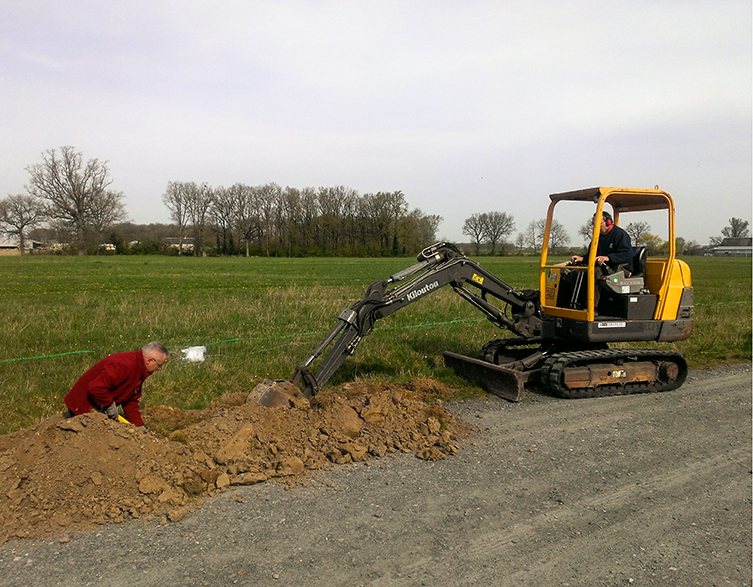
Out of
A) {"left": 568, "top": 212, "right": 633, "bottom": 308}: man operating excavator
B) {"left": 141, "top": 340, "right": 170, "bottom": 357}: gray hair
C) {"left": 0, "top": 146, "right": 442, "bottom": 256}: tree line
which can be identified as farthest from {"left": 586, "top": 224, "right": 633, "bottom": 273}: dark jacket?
{"left": 0, "top": 146, "right": 442, "bottom": 256}: tree line

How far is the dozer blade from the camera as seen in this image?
764 cm

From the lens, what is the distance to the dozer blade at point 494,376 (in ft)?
25.1

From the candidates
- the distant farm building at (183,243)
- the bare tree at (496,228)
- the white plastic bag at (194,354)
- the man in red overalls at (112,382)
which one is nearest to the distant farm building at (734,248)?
the bare tree at (496,228)

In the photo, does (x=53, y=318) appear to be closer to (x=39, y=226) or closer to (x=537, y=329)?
(x=537, y=329)

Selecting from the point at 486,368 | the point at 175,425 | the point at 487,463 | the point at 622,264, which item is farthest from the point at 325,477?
the point at 622,264

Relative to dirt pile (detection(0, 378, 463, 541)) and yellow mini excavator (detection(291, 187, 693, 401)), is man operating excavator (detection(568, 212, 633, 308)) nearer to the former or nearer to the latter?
yellow mini excavator (detection(291, 187, 693, 401))

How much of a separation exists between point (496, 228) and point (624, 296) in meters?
90.1

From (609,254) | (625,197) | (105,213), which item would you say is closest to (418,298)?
(609,254)

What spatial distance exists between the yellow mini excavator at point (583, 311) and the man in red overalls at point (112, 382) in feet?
8.46

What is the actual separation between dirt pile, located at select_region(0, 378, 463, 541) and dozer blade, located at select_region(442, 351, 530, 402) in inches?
53.8

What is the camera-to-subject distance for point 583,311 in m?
7.94

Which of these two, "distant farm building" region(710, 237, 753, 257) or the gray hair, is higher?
"distant farm building" region(710, 237, 753, 257)

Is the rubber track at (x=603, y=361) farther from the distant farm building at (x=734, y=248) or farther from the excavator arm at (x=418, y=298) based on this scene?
the distant farm building at (x=734, y=248)

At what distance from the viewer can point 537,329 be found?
8.54 meters
